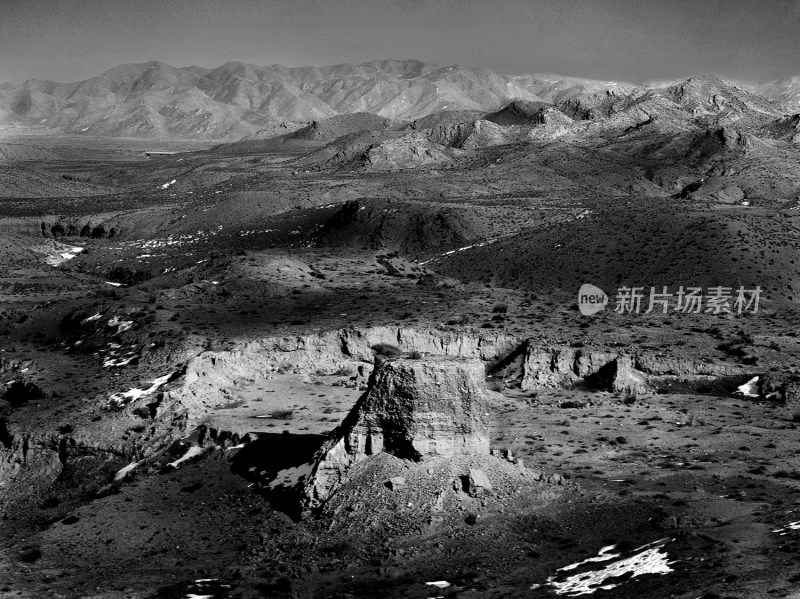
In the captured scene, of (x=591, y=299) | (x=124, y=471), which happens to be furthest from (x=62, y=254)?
(x=124, y=471)

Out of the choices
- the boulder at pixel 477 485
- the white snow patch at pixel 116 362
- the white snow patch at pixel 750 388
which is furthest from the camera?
the white snow patch at pixel 116 362

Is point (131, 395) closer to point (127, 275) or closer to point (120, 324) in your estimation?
point (120, 324)

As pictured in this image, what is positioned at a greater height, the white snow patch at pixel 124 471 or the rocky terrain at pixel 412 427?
the rocky terrain at pixel 412 427

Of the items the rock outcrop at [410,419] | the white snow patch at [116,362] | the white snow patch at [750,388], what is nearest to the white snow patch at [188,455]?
the rock outcrop at [410,419]

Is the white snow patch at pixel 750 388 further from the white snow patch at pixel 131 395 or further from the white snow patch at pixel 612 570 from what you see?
the white snow patch at pixel 131 395

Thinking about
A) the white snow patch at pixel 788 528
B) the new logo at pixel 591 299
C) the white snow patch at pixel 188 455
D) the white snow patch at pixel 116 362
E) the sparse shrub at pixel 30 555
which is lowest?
the sparse shrub at pixel 30 555

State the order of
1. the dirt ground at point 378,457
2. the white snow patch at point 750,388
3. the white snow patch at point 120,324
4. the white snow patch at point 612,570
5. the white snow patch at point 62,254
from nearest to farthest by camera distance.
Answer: the white snow patch at point 612,570 < the dirt ground at point 378,457 < the white snow patch at point 750,388 < the white snow patch at point 120,324 < the white snow patch at point 62,254

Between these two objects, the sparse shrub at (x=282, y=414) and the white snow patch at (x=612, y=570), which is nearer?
the white snow patch at (x=612, y=570)
